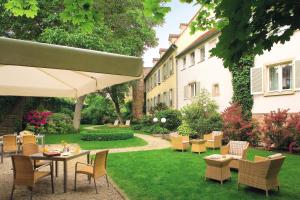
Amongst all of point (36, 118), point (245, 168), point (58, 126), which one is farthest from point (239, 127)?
point (58, 126)

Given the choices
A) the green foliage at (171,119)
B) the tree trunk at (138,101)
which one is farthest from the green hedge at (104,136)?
the tree trunk at (138,101)

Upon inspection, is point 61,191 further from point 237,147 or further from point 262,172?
point 237,147

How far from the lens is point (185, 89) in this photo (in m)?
22.3

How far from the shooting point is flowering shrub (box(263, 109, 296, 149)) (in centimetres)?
1165

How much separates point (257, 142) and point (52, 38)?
13163mm

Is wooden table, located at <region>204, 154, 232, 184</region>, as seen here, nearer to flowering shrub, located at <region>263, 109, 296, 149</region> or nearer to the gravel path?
the gravel path

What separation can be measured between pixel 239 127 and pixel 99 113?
2836 centimetres

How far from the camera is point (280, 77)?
43.0 ft


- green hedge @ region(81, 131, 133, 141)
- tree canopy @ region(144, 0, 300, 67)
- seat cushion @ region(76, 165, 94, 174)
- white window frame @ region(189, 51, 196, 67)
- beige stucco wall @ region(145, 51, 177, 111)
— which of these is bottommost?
green hedge @ region(81, 131, 133, 141)

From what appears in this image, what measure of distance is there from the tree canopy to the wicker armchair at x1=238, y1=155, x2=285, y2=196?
3.56m

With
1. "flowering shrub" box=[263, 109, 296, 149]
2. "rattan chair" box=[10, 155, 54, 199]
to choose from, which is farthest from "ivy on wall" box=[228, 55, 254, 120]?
"rattan chair" box=[10, 155, 54, 199]

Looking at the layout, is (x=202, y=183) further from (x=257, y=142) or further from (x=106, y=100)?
(x=106, y=100)

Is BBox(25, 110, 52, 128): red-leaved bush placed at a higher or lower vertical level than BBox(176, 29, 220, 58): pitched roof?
lower

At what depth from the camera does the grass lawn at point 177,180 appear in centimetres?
633
